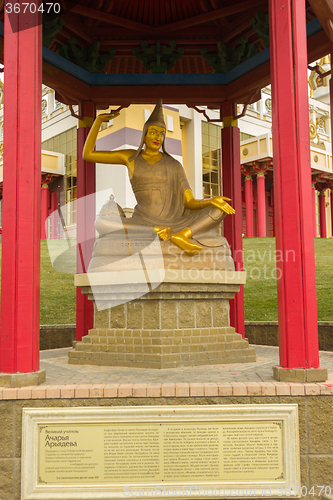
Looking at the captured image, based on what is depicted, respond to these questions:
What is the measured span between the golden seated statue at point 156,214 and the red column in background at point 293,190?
1.58 m

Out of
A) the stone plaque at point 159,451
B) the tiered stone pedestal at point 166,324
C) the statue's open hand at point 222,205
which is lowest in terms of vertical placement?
the stone plaque at point 159,451

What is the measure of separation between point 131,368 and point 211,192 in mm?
14237

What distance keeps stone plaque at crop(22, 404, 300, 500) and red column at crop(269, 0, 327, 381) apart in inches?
23.9

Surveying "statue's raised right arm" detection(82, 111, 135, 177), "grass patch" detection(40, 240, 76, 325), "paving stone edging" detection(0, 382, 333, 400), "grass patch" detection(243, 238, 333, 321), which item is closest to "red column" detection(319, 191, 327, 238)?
"grass patch" detection(243, 238, 333, 321)

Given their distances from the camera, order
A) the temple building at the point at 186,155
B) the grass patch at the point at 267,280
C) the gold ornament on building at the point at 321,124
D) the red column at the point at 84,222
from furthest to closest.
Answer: the gold ornament on building at the point at 321,124 < the temple building at the point at 186,155 < the grass patch at the point at 267,280 < the red column at the point at 84,222

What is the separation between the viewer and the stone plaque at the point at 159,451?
138 inches

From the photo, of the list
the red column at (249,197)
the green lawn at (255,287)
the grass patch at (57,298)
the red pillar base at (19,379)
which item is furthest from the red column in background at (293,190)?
the red column at (249,197)

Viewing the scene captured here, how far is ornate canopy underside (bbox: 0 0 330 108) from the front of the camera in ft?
23.1

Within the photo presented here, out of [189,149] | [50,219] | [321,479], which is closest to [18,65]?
[321,479]

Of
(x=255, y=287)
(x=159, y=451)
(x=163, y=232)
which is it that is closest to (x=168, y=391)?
(x=159, y=451)

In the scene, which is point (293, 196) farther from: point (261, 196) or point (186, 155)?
point (261, 196)

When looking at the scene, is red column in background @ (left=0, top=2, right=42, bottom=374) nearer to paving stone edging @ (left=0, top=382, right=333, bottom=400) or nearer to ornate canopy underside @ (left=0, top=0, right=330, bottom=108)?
paving stone edging @ (left=0, top=382, right=333, bottom=400)

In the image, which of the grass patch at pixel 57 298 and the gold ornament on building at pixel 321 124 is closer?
the grass patch at pixel 57 298

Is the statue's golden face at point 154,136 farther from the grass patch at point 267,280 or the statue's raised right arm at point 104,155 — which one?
the grass patch at point 267,280
